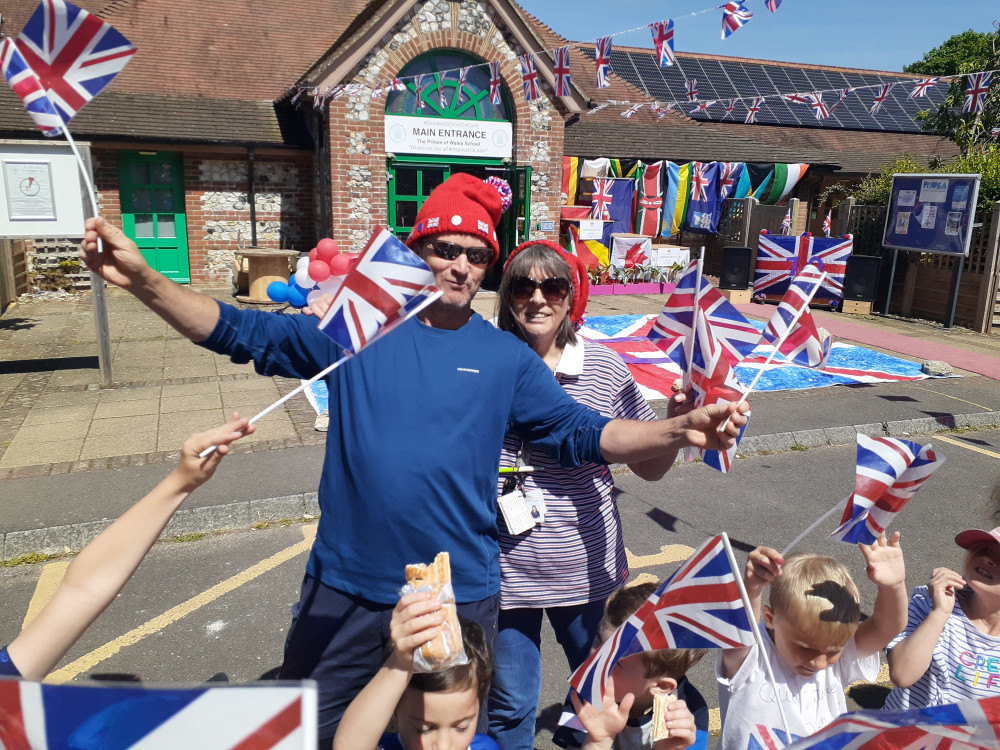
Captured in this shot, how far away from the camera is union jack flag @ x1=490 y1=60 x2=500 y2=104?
14.3 meters

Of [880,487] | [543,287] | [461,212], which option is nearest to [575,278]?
[543,287]

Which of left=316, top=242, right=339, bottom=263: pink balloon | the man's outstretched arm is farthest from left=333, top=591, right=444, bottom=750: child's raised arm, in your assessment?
left=316, top=242, right=339, bottom=263: pink balloon

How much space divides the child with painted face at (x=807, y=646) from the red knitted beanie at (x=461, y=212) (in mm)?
1229

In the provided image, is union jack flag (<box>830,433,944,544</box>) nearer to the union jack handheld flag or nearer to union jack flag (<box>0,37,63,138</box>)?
union jack flag (<box>0,37,63,138</box>)

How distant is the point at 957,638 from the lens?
2490 millimetres

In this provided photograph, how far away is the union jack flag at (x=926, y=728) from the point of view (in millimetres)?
1029

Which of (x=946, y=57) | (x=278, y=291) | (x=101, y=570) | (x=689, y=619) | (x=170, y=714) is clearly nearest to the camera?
(x=170, y=714)

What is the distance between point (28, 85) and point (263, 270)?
12.6 metres

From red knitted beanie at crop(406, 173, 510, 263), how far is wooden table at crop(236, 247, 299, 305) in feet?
40.2

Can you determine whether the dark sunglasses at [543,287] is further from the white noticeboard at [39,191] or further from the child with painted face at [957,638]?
the white noticeboard at [39,191]

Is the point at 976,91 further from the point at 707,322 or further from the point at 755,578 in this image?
the point at 755,578

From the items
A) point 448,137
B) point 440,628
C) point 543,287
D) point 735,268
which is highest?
point 448,137

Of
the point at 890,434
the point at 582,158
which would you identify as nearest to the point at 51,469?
the point at 890,434

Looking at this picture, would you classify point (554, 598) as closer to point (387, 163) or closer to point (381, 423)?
point (381, 423)
